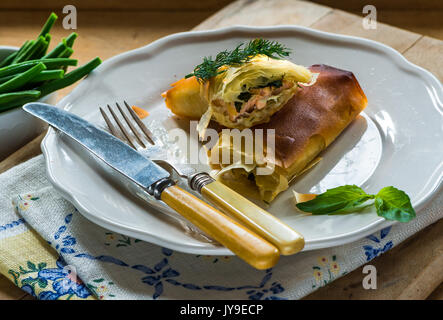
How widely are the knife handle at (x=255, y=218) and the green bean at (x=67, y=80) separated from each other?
0.75m

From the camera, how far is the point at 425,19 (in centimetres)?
293

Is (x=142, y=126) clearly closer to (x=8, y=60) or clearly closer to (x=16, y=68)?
(x=16, y=68)

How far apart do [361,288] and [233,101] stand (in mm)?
631

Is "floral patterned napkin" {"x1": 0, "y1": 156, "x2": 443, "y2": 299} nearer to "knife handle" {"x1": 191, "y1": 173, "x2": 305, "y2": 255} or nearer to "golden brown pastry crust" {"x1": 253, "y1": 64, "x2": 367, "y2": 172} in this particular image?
"knife handle" {"x1": 191, "y1": 173, "x2": 305, "y2": 255}

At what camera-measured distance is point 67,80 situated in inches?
75.8

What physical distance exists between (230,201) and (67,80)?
0.88 m

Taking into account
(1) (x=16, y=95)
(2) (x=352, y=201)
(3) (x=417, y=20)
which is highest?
(1) (x=16, y=95)

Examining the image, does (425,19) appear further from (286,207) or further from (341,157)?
(286,207)

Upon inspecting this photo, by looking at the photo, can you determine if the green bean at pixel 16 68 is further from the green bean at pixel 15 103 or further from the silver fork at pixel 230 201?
the silver fork at pixel 230 201

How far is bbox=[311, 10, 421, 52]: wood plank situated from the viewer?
2.22m

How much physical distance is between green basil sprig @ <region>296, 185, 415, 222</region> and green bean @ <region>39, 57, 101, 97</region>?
0.93 meters

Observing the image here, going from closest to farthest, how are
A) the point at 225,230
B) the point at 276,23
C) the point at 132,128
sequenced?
1. the point at 225,230
2. the point at 132,128
3. the point at 276,23

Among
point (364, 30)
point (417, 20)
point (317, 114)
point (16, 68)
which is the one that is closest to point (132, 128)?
point (16, 68)

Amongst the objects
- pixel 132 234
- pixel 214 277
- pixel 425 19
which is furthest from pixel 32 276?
pixel 425 19
